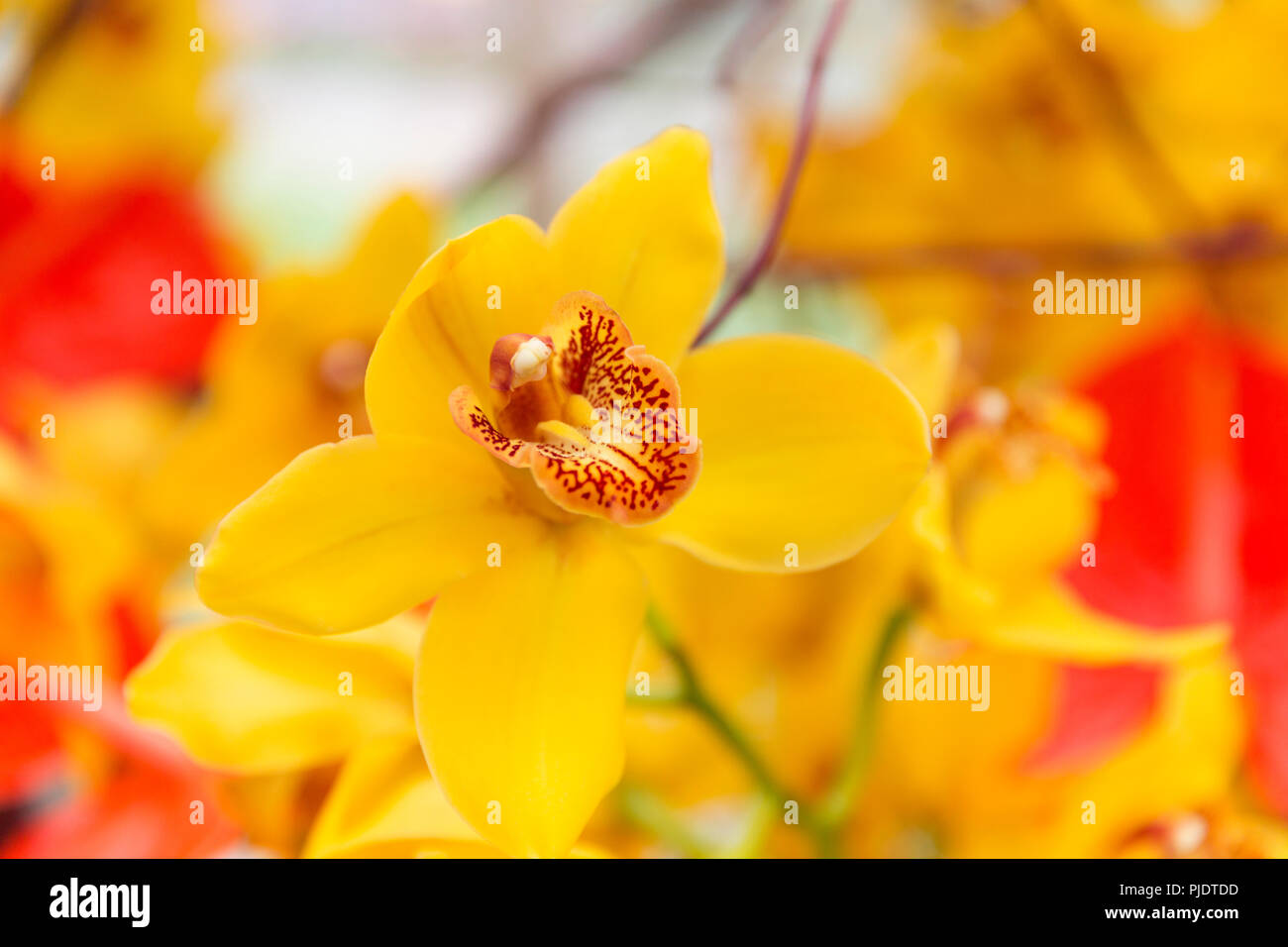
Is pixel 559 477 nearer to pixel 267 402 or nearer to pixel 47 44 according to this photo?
pixel 267 402

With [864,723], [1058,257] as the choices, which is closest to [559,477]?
[864,723]

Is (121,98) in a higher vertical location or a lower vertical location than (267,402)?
higher

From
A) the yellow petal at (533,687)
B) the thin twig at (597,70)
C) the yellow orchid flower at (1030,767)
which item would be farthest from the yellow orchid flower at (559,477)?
the thin twig at (597,70)

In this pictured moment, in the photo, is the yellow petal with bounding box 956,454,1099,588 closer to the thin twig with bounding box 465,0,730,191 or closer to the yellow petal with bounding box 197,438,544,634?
the yellow petal with bounding box 197,438,544,634

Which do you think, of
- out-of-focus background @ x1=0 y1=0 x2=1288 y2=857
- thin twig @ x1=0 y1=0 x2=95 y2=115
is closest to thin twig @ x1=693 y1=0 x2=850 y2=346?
out-of-focus background @ x1=0 y1=0 x2=1288 y2=857

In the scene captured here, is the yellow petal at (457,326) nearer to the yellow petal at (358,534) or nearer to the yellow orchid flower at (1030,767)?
the yellow petal at (358,534)

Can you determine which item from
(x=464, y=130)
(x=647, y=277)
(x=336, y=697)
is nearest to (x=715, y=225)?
(x=647, y=277)
